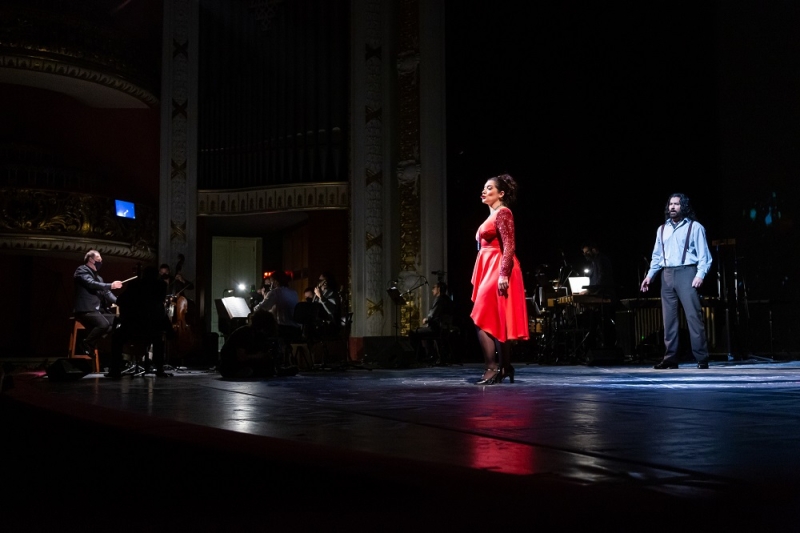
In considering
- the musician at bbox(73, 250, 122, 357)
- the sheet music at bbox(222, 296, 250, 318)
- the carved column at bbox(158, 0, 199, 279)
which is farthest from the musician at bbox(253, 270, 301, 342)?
the carved column at bbox(158, 0, 199, 279)

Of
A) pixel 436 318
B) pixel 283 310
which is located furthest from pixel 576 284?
pixel 283 310

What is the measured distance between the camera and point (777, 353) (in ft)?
33.9

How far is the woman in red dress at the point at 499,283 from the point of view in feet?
17.7

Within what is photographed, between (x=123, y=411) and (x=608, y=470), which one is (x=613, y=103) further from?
(x=608, y=470)

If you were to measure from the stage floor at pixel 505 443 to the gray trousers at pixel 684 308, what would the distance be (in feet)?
8.37

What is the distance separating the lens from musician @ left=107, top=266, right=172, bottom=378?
804cm

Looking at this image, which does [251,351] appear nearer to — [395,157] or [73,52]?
[395,157]

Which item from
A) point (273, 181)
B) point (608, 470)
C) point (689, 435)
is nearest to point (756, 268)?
point (273, 181)

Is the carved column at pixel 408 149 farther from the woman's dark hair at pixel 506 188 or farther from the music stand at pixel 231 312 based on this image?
the woman's dark hair at pixel 506 188

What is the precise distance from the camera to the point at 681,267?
7316 mm

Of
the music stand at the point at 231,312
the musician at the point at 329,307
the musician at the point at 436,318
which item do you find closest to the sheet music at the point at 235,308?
the music stand at the point at 231,312

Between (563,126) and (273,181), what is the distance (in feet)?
16.6

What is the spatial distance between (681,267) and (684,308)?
0.37 meters

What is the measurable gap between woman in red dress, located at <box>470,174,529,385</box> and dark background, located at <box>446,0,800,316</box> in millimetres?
5027
